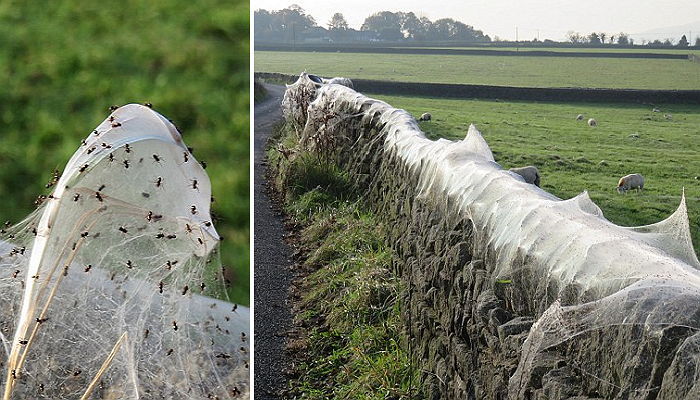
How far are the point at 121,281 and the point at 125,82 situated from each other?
2.29 metres

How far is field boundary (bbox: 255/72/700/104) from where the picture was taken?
15852mm

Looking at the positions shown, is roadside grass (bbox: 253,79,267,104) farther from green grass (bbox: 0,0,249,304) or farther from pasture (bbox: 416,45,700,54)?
pasture (bbox: 416,45,700,54)

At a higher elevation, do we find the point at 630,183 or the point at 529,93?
the point at 529,93

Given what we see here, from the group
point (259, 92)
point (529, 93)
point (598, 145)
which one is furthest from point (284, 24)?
point (529, 93)

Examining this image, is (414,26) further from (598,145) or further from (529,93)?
(598,145)

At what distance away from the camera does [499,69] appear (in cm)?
2117

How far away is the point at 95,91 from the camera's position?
3635 mm

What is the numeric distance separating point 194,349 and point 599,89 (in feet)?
55.8

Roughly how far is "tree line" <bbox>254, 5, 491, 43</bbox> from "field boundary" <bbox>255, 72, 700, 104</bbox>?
972 mm

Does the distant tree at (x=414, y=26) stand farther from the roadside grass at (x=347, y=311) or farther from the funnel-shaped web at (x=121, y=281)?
the funnel-shaped web at (x=121, y=281)

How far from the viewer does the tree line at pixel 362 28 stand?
30.8 ft

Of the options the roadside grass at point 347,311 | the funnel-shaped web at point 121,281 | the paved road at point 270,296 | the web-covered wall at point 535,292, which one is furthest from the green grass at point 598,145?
the funnel-shaped web at point 121,281

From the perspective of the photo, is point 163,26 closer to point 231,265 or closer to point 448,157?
point 231,265

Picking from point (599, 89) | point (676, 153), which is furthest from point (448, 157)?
point (599, 89)
